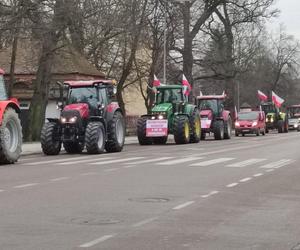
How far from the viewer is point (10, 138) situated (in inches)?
748

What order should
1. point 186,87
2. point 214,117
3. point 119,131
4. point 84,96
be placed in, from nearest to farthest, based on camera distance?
point 84,96 → point 119,131 → point 186,87 → point 214,117

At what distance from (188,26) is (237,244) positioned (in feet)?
138

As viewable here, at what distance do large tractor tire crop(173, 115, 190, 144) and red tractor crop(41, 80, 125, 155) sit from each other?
252 inches

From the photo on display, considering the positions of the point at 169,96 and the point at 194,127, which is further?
the point at 169,96

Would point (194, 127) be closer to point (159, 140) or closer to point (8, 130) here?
→ point (159, 140)

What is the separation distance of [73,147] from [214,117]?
15.8 m

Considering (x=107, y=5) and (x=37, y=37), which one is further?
(x=107, y=5)

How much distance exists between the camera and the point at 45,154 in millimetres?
23250

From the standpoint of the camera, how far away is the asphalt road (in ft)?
25.1

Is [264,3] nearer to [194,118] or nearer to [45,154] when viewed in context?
[194,118]

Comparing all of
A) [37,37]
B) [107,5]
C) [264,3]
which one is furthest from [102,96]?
[264,3]

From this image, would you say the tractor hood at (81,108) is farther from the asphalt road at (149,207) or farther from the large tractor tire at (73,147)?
the asphalt road at (149,207)

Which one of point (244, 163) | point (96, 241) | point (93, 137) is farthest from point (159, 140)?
point (96, 241)

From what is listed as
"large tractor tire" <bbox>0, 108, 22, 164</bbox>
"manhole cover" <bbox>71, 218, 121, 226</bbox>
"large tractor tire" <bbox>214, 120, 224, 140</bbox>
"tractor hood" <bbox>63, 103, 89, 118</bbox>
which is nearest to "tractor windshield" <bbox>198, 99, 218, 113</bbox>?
"large tractor tire" <bbox>214, 120, 224, 140</bbox>
